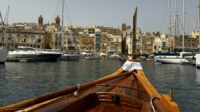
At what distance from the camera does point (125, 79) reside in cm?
1012

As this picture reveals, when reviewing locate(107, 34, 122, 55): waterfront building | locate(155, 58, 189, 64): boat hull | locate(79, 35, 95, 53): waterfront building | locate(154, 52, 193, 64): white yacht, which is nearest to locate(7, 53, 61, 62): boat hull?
locate(155, 58, 189, 64): boat hull

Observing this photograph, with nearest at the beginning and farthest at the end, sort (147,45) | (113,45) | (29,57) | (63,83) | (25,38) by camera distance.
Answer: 1. (63,83)
2. (29,57)
3. (25,38)
4. (113,45)
5. (147,45)

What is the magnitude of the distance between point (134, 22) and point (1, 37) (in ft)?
Result: 335

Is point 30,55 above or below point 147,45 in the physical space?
below

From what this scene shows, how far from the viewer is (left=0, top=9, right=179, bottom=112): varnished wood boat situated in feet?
18.5

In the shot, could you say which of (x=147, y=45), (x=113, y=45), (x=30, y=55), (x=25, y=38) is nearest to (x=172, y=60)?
(x=30, y=55)

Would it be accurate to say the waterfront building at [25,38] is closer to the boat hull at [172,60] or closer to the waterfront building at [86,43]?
the waterfront building at [86,43]

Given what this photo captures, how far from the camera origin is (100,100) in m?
7.21

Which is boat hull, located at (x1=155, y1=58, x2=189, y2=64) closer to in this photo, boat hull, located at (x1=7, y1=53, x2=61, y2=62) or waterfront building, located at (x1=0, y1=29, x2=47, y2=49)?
boat hull, located at (x1=7, y1=53, x2=61, y2=62)

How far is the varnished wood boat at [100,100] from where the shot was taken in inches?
222

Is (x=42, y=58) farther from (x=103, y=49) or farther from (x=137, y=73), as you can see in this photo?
(x=103, y=49)

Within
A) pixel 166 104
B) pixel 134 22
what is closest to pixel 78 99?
pixel 166 104

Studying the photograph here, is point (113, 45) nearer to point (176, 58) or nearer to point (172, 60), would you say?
point (172, 60)

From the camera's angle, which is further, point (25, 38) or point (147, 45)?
point (147, 45)
